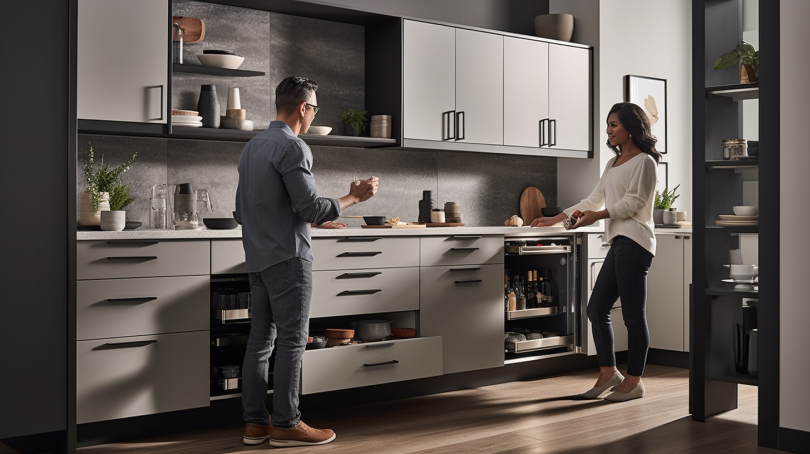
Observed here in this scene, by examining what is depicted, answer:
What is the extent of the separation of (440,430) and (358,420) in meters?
0.44

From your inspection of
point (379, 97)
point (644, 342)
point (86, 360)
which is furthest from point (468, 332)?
point (86, 360)

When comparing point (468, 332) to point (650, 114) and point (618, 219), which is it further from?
point (650, 114)

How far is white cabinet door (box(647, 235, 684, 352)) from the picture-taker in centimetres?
536

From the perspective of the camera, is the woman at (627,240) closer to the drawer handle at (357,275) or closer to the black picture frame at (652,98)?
the drawer handle at (357,275)

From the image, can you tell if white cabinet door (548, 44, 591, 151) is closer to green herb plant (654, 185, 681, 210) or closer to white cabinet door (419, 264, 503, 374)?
green herb plant (654, 185, 681, 210)

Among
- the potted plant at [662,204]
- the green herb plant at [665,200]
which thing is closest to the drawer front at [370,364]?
the potted plant at [662,204]

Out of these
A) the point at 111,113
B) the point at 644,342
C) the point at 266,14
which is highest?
the point at 266,14

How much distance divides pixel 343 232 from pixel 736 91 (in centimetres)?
199

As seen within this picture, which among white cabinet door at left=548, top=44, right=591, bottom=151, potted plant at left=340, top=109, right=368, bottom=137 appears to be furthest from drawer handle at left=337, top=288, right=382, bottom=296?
white cabinet door at left=548, top=44, right=591, bottom=151

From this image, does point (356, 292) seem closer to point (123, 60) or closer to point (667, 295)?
point (123, 60)

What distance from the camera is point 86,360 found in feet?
10.9

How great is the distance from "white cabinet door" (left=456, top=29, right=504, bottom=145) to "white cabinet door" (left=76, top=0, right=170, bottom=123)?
1.83 metres

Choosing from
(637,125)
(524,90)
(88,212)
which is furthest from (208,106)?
(637,125)

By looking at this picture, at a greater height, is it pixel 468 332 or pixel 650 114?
pixel 650 114
